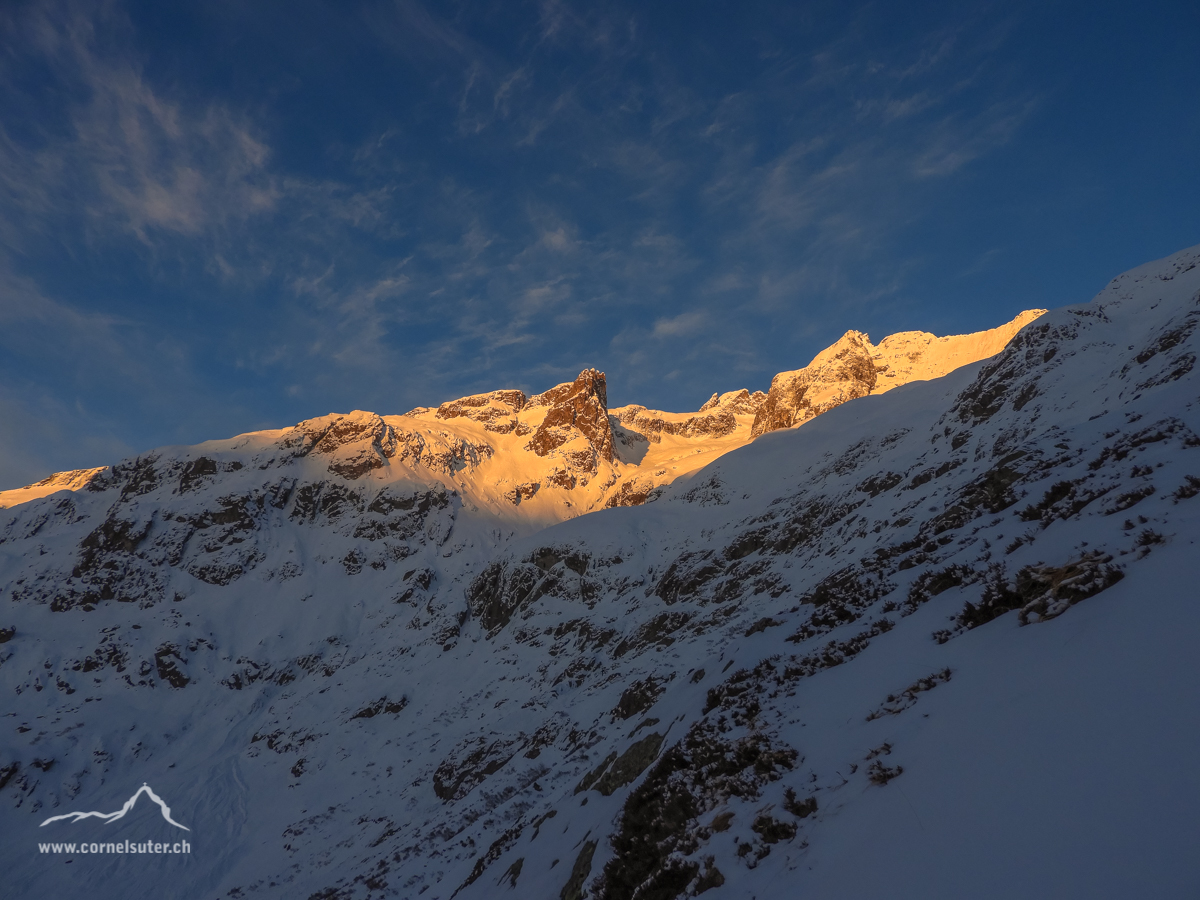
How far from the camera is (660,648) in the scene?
33.5m

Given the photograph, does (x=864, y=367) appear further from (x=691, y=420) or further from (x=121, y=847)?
(x=121, y=847)

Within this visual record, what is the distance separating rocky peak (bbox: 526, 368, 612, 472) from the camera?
360 ft

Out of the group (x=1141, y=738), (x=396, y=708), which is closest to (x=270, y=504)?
(x=396, y=708)

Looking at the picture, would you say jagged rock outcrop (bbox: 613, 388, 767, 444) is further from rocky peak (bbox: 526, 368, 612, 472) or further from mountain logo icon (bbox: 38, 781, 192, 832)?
mountain logo icon (bbox: 38, 781, 192, 832)

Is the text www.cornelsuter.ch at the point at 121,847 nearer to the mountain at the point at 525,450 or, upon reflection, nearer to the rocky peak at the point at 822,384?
the mountain at the point at 525,450

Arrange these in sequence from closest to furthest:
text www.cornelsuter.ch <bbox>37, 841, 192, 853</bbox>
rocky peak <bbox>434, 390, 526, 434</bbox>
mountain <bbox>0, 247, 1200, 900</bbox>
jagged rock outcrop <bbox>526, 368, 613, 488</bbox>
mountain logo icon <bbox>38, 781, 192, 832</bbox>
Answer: mountain <bbox>0, 247, 1200, 900</bbox>
text www.cornelsuter.ch <bbox>37, 841, 192, 853</bbox>
mountain logo icon <bbox>38, 781, 192, 832</bbox>
jagged rock outcrop <bbox>526, 368, 613, 488</bbox>
rocky peak <bbox>434, 390, 526, 434</bbox>

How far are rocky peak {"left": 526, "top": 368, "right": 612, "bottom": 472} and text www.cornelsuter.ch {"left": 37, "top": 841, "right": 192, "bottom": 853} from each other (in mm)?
75140

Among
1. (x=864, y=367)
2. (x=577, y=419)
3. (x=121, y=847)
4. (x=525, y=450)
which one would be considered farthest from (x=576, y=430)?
(x=121, y=847)

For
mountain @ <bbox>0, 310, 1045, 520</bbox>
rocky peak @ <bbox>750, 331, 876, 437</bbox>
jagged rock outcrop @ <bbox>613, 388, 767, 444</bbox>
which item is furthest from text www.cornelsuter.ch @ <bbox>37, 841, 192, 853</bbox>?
jagged rock outcrop @ <bbox>613, 388, 767, 444</bbox>

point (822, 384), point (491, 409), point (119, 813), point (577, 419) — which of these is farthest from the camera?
point (491, 409)

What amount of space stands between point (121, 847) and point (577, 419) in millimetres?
86636

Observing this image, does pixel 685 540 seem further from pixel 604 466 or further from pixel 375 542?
pixel 604 466

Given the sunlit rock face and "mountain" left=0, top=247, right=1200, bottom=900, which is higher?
the sunlit rock face

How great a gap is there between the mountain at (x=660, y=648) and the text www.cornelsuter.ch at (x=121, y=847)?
0.75 meters
